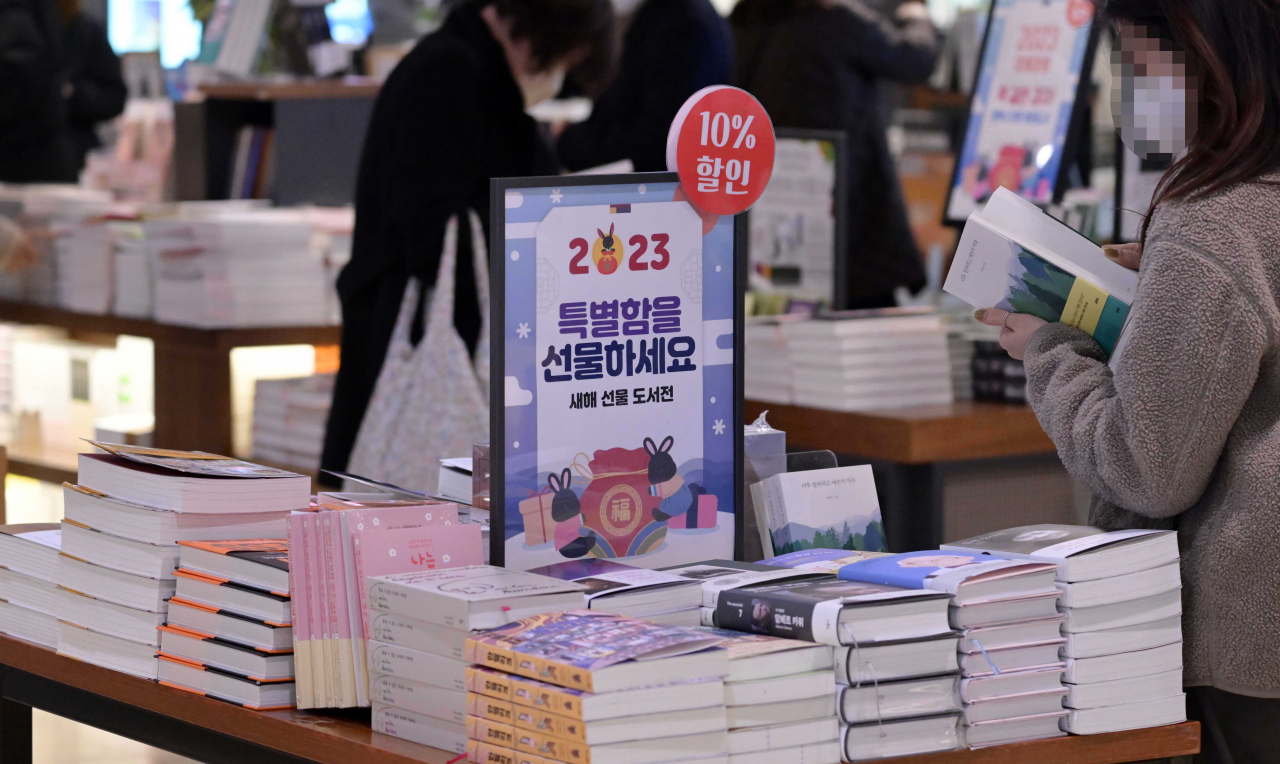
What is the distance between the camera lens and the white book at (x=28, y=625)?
1.89 m

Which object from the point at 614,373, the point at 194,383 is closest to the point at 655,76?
the point at 194,383

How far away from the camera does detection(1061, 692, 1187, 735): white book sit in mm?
1571

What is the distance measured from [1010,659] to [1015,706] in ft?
0.16

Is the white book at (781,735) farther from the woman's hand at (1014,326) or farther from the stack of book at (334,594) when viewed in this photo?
the woman's hand at (1014,326)

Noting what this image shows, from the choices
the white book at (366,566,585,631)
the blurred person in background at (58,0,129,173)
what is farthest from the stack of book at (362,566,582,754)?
the blurred person in background at (58,0,129,173)

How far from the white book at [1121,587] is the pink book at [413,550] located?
61 centimetres

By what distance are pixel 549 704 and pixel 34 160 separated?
4533 millimetres

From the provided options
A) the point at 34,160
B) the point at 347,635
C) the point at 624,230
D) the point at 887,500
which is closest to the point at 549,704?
the point at 347,635

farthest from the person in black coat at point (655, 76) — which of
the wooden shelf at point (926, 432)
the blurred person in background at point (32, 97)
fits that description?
the blurred person in background at point (32, 97)

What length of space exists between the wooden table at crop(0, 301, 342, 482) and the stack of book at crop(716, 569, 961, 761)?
293 centimetres

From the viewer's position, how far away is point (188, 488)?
169 centimetres

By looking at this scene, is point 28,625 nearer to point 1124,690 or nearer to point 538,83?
point 1124,690

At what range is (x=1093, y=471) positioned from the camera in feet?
5.57

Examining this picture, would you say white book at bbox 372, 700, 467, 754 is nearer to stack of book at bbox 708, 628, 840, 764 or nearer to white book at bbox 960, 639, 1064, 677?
stack of book at bbox 708, 628, 840, 764
